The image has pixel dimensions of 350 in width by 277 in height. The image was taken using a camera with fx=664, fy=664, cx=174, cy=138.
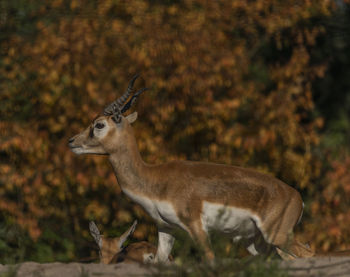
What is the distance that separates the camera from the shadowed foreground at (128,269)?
18.8 feet

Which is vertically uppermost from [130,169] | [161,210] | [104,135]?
[104,135]

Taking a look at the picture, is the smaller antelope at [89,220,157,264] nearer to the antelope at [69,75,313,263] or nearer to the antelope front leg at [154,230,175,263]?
the antelope front leg at [154,230,175,263]

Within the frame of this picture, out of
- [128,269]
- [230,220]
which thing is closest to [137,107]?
[230,220]

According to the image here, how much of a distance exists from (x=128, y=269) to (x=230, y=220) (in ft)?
5.80

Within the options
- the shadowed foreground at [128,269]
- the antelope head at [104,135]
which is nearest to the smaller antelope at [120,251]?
the antelope head at [104,135]

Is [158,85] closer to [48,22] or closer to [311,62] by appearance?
[48,22]

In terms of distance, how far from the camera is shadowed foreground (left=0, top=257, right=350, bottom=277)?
5.73m

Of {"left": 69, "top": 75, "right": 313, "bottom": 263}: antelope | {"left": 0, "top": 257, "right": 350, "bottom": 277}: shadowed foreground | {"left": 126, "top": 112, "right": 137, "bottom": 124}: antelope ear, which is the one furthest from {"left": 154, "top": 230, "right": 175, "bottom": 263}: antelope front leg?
{"left": 0, "top": 257, "right": 350, "bottom": 277}: shadowed foreground

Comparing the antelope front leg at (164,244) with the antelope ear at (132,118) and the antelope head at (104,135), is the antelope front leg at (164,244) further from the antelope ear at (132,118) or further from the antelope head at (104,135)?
the antelope ear at (132,118)

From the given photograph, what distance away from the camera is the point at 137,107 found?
36.1 feet

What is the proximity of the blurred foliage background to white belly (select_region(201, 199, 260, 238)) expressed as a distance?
10.5 feet

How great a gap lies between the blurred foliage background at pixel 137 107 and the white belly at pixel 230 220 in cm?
321

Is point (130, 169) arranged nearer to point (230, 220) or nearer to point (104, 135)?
point (104, 135)

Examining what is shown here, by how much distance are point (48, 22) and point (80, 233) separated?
406cm
